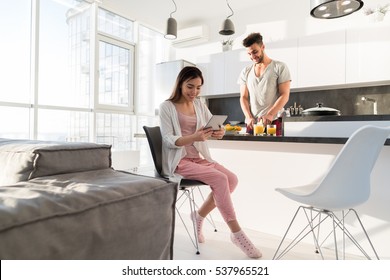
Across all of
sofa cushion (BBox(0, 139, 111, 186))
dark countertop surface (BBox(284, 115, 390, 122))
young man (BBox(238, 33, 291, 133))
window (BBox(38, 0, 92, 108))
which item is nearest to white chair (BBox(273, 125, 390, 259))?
dark countertop surface (BBox(284, 115, 390, 122))

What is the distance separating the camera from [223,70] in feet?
15.1

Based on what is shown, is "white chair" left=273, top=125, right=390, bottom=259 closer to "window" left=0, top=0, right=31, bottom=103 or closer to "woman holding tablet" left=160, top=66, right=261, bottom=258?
"woman holding tablet" left=160, top=66, right=261, bottom=258

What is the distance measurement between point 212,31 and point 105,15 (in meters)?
1.87

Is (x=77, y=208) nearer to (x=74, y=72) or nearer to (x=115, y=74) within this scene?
(x=74, y=72)

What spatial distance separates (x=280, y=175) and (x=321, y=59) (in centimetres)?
236

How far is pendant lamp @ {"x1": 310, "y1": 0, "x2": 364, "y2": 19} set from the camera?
215 centimetres

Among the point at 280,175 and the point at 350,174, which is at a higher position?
the point at 350,174

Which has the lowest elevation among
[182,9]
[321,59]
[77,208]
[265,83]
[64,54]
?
[77,208]

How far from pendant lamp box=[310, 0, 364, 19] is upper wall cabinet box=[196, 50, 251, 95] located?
1.97m

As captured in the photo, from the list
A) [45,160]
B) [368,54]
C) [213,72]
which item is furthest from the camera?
[213,72]

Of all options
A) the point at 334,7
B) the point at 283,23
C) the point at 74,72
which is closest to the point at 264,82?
the point at 334,7

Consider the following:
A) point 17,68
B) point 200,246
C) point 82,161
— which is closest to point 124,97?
point 17,68

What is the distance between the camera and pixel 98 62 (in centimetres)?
439
